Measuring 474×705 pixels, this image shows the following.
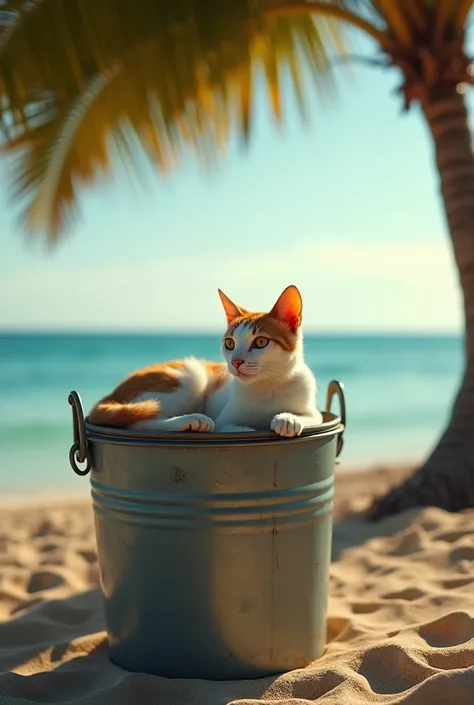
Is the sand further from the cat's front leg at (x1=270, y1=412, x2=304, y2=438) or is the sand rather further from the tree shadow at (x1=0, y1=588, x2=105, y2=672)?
the cat's front leg at (x1=270, y1=412, x2=304, y2=438)

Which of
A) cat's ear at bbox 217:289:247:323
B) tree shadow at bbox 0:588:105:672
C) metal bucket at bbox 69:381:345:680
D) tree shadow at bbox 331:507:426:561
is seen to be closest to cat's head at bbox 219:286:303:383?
cat's ear at bbox 217:289:247:323

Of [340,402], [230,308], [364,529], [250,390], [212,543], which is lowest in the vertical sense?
[364,529]

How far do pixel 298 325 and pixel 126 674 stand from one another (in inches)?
48.8

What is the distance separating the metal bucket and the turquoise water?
1.96 m

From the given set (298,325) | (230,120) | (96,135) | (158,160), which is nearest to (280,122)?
(230,120)

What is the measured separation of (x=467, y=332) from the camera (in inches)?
176

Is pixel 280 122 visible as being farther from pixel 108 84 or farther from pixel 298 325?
pixel 298 325

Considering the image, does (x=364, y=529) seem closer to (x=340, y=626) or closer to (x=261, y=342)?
(x=340, y=626)

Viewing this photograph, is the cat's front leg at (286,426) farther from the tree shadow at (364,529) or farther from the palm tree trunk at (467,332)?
the palm tree trunk at (467,332)

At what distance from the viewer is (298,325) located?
7.80 ft

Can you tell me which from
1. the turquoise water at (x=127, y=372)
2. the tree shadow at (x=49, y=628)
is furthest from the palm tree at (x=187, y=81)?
the tree shadow at (x=49, y=628)

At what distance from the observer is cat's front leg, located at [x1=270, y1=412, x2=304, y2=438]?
211cm

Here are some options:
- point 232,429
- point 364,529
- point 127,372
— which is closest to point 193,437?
point 232,429

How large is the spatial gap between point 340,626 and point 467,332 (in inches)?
93.0
